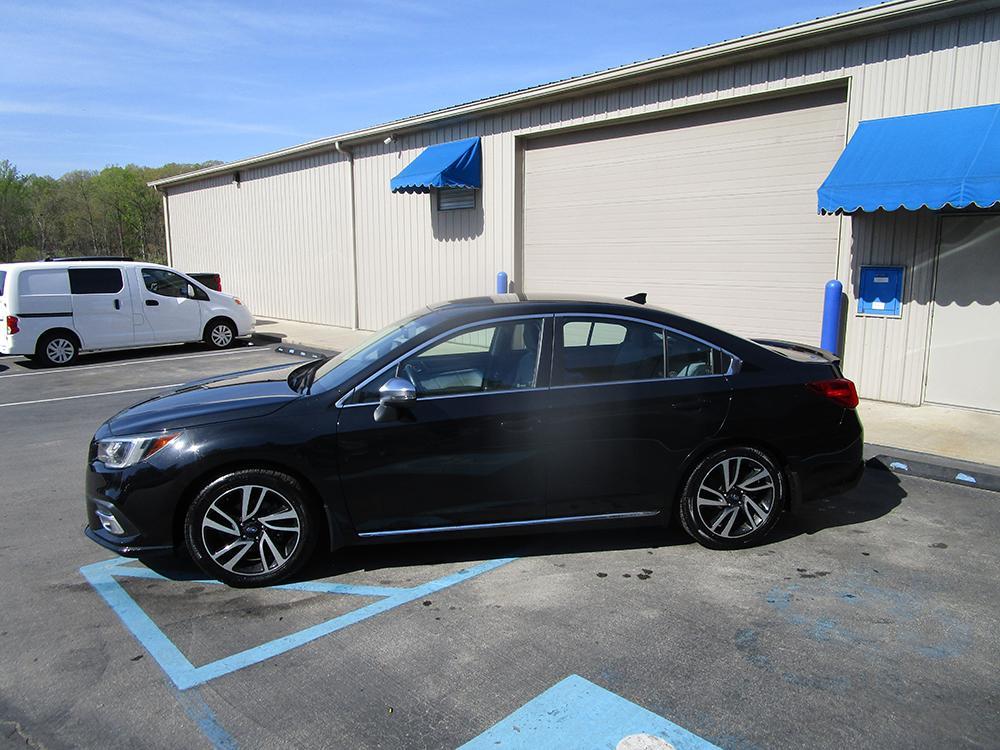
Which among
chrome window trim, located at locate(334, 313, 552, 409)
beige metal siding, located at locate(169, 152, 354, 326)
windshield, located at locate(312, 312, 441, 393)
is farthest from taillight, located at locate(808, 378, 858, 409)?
beige metal siding, located at locate(169, 152, 354, 326)

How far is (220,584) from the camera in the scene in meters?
4.24

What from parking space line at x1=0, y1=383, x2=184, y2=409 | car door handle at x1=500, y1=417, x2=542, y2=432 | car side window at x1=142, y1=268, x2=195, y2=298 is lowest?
parking space line at x1=0, y1=383, x2=184, y2=409

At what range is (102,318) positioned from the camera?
13.1 meters

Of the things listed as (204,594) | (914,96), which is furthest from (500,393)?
(914,96)

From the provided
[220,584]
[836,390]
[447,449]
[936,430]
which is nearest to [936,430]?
[936,430]

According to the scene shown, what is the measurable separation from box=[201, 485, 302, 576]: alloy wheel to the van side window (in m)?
10.7

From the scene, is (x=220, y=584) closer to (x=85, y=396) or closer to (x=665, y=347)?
(x=665, y=347)

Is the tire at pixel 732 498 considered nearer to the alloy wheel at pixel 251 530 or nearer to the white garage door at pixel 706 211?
the alloy wheel at pixel 251 530

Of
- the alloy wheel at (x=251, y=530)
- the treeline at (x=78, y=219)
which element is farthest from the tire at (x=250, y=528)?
the treeline at (x=78, y=219)

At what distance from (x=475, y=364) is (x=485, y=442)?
536mm

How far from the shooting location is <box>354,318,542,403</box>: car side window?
4309mm

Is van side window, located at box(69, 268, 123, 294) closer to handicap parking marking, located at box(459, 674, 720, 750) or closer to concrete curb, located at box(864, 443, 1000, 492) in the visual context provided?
concrete curb, located at box(864, 443, 1000, 492)

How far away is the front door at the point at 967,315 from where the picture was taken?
786cm

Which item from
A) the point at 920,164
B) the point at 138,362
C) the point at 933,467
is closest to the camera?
the point at 933,467
